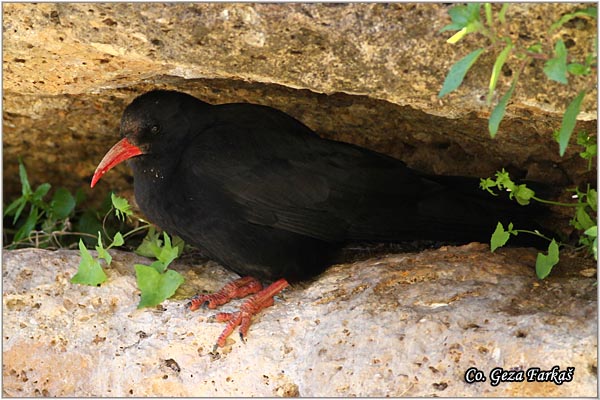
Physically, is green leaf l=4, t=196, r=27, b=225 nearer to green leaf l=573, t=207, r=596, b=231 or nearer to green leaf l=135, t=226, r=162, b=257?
green leaf l=135, t=226, r=162, b=257

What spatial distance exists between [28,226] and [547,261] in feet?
10.8

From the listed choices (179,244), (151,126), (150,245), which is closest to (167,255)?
(150,245)

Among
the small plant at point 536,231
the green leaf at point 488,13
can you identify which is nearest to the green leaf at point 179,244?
the small plant at point 536,231

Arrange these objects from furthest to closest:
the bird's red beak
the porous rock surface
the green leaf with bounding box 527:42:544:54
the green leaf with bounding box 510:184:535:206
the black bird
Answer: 1. the bird's red beak
2. the black bird
3. the green leaf with bounding box 510:184:535:206
4. the porous rock surface
5. the green leaf with bounding box 527:42:544:54

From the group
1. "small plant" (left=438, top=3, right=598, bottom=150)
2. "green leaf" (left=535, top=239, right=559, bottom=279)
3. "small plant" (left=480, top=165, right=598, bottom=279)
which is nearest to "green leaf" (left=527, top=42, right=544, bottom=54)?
"small plant" (left=438, top=3, right=598, bottom=150)

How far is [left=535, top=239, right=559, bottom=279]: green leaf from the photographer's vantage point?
4.38 meters

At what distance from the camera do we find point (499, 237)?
4586 mm

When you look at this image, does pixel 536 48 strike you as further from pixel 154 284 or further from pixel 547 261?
pixel 154 284

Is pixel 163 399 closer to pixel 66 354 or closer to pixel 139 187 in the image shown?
pixel 66 354

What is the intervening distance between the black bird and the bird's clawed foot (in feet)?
0.04

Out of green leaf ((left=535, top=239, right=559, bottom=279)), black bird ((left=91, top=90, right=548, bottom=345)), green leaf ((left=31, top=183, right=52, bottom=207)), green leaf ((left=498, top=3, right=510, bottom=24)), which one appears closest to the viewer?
green leaf ((left=498, top=3, right=510, bottom=24))

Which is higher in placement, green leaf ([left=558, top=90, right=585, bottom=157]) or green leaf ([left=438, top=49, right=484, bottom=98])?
green leaf ([left=438, top=49, right=484, bottom=98])

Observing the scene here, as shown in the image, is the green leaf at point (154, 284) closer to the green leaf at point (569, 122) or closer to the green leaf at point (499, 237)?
the green leaf at point (499, 237)

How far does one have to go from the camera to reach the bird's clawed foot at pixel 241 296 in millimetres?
4516
